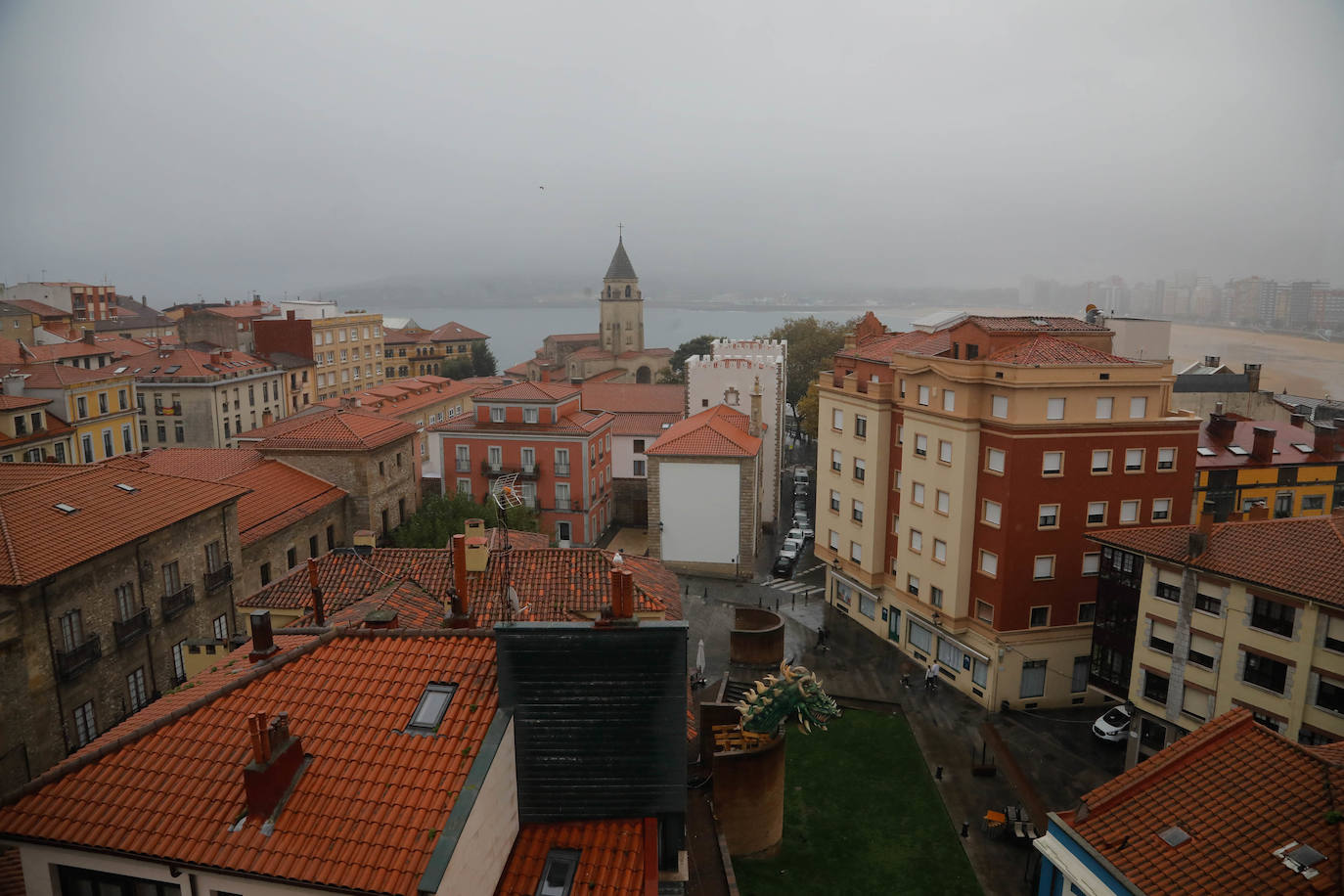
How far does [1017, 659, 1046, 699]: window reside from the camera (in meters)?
30.6

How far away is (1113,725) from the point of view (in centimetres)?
2825

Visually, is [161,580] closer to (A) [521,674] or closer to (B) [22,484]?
(B) [22,484]

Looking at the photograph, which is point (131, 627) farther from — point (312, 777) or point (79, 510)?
point (312, 777)

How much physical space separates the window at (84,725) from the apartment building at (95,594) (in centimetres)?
5

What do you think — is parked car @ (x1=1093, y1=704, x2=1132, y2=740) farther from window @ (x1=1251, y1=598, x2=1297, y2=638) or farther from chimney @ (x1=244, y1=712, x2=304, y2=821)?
chimney @ (x1=244, y1=712, x2=304, y2=821)

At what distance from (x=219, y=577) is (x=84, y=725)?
6.64m

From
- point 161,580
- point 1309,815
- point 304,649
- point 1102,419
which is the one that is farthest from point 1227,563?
point 161,580

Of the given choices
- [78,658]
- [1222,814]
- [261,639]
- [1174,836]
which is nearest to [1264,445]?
[1222,814]

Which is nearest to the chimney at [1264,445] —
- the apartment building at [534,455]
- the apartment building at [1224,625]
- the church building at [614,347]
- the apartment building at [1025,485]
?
the apartment building at [1025,485]

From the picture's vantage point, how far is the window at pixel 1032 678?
30.6 metres

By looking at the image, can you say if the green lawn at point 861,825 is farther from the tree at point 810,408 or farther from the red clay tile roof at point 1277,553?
the tree at point 810,408

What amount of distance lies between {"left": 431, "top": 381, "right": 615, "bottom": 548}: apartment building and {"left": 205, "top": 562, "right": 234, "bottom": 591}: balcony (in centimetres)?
2069

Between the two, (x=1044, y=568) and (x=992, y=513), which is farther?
(x=992, y=513)

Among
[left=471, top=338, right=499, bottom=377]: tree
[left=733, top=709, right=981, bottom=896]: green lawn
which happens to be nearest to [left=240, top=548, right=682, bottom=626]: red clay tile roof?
[left=733, top=709, right=981, bottom=896]: green lawn
